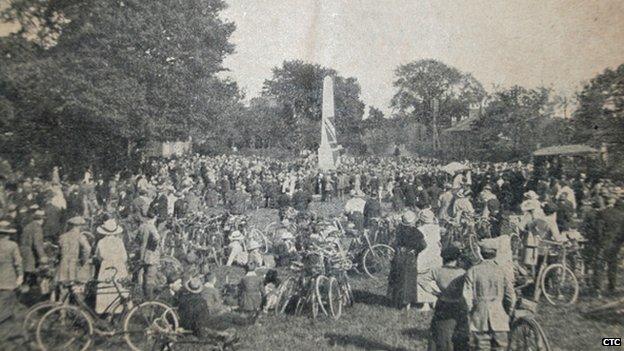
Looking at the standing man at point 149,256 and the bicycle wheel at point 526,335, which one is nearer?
the bicycle wheel at point 526,335

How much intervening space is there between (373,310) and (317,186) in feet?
48.4

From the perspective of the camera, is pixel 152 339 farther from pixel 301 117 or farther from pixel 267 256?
pixel 301 117

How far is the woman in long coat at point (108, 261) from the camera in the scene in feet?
25.8

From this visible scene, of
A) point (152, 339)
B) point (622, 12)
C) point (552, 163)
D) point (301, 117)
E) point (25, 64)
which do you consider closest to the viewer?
point (152, 339)

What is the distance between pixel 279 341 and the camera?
295 inches

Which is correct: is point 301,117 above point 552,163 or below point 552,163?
above

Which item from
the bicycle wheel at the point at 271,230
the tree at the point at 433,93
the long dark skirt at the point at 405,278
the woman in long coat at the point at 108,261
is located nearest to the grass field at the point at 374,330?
the long dark skirt at the point at 405,278

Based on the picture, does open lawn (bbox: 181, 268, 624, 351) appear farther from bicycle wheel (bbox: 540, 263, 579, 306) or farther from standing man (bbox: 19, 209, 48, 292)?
standing man (bbox: 19, 209, 48, 292)

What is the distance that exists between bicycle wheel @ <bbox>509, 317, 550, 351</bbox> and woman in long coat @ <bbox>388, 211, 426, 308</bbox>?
2683 millimetres

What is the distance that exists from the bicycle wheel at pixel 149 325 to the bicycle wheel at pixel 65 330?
576mm

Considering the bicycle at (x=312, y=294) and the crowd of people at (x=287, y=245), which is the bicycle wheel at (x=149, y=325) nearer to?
the crowd of people at (x=287, y=245)

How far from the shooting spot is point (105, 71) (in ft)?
43.9

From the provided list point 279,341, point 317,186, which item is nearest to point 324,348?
point 279,341

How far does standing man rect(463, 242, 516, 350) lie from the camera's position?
581cm
